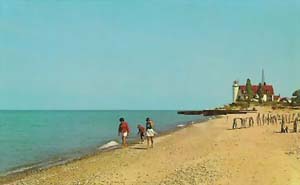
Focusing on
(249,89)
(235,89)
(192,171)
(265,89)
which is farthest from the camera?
(235,89)

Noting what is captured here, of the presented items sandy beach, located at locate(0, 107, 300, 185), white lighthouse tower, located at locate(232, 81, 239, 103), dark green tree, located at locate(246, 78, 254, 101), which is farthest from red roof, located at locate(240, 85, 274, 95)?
sandy beach, located at locate(0, 107, 300, 185)

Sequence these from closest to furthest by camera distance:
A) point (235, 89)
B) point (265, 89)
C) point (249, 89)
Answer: point (249, 89), point (265, 89), point (235, 89)

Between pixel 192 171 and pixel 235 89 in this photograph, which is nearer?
pixel 192 171

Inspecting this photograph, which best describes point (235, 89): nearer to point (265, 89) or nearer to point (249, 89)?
point (265, 89)

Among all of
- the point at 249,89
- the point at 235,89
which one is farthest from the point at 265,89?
the point at 249,89

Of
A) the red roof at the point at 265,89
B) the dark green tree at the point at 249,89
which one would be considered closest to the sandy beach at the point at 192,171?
the dark green tree at the point at 249,89

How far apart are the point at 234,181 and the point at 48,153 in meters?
22.8

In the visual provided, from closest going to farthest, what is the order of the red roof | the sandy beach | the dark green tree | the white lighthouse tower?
the sandy beach → the dark green tree → the red roof → the white lighthouse tower

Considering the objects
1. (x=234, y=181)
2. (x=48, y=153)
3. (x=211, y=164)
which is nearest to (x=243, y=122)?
(x=48, y=153)

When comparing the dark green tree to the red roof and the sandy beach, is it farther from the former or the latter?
the sandy beach

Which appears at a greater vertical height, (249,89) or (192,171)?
(249,89)

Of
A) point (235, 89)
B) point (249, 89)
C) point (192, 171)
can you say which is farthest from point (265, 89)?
point (192, 171)

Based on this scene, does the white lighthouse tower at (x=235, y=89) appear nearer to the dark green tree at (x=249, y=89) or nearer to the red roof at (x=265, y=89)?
the red roof at (x=265, y=89)

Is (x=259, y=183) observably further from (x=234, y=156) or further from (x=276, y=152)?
(x=276, y=152)
